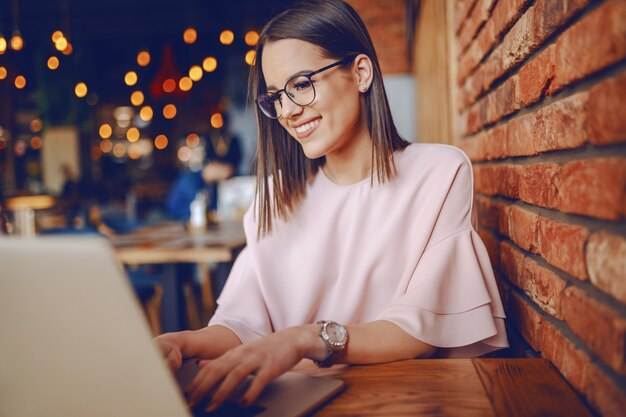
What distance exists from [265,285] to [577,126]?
2.66ft

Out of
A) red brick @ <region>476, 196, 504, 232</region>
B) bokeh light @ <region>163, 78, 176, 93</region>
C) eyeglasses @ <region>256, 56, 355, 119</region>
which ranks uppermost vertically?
bokeh light @ <region>163, 78, 176, 93</region>

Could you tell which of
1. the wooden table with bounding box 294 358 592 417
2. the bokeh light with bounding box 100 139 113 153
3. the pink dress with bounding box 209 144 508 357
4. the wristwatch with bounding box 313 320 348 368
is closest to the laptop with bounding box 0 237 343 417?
the wooden table with bounding box 294 358 592 417

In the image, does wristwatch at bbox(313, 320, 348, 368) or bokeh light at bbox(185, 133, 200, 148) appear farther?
bokeh light at bbox(185, 133, 200, 148)

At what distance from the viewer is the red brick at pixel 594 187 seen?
69 centimetres

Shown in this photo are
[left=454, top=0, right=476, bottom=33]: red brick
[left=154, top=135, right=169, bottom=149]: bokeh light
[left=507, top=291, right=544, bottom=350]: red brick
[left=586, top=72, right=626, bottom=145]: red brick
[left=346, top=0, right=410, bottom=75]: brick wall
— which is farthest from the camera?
[left=154, top=135, right=169, bottom=149]: bokeh light

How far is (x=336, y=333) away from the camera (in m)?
1.02

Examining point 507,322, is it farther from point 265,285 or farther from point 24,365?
point 24,365

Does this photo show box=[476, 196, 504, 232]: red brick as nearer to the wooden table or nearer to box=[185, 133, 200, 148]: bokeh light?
the wooden table

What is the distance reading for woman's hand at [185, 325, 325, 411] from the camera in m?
0.78

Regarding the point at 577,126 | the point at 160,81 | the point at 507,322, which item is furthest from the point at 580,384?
the point at 160,81

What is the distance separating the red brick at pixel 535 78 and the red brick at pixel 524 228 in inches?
9.2

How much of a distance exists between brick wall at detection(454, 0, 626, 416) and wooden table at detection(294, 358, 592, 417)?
4 centimetres

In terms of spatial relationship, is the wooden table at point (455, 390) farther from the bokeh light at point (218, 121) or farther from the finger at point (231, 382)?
the bokeh light at point (218, 121)

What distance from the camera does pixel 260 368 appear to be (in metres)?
0.83
